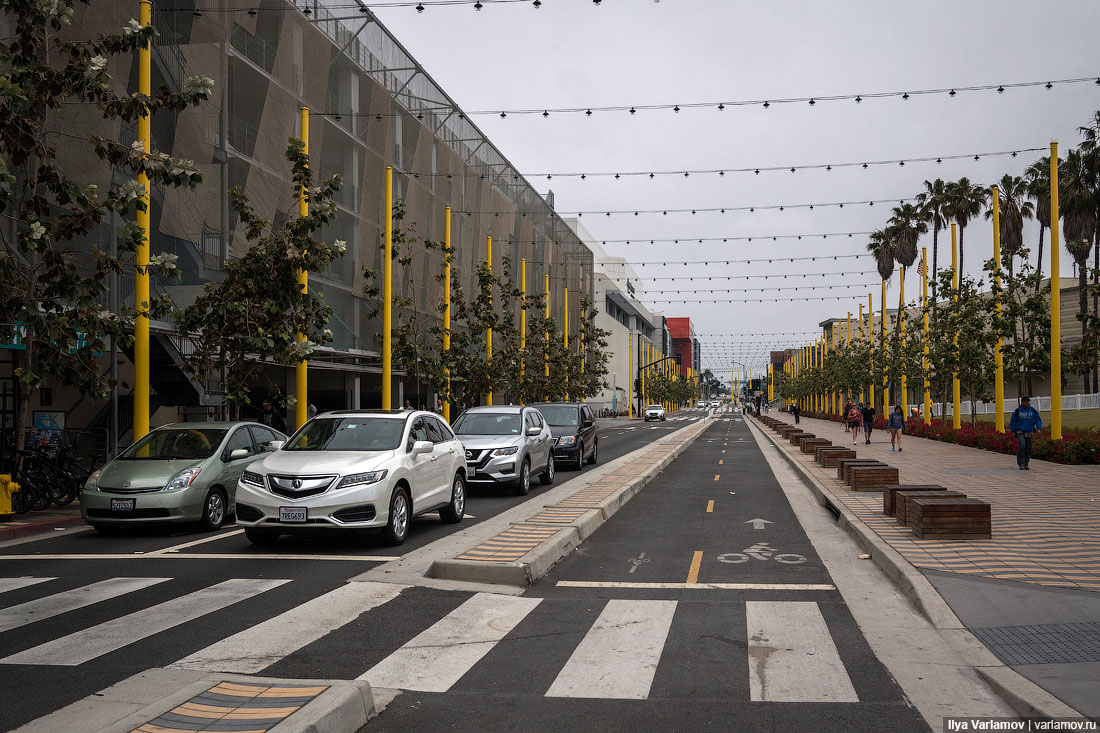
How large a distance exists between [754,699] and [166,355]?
21.9m

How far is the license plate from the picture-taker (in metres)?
10.7

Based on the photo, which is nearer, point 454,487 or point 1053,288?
point 454,487

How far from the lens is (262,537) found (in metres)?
11.7

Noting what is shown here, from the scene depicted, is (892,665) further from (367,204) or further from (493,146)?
(493,146)

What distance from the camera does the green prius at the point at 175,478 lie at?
12383 millimetres

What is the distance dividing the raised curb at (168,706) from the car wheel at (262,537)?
18.7ft

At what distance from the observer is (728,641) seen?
22.8ft

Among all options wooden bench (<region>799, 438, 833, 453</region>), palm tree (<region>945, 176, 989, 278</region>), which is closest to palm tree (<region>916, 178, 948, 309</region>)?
palm tree (<region>945, 176, 989, 278</region>)

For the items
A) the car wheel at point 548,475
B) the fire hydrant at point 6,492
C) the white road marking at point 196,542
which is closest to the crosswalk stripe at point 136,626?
the white road marking at point 196,542

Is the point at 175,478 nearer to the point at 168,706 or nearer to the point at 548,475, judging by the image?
the point at 168,706

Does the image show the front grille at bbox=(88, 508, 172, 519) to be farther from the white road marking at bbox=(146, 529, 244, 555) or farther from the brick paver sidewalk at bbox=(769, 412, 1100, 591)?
the brick paver sidewalk at bbox=(769, 412, 1100, 591)

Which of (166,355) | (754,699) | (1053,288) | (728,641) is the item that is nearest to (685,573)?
(728,641)

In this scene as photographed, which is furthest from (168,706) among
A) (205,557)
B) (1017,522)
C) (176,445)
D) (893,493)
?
(1017,522)

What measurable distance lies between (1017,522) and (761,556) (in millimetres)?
4099
